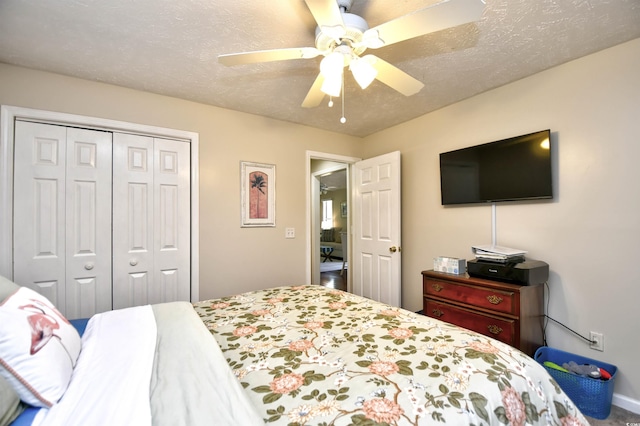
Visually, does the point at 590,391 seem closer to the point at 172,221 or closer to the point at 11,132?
the point at 172,221

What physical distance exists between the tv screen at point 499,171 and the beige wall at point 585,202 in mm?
118

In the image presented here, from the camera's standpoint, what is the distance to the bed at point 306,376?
0.78 meters

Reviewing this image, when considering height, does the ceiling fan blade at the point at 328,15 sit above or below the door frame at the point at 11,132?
above

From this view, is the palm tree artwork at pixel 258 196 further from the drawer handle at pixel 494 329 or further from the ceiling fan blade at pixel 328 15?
the drawer handle at pixel 494 329

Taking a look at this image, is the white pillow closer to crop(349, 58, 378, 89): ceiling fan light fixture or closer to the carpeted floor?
crop(349, 58, 378, 89): ceiling fan light fixture

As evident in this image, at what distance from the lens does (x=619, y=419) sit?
1728 mm

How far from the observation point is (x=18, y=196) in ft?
6.75

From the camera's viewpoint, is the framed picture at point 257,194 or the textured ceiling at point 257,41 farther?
the framed picture at point 257,194

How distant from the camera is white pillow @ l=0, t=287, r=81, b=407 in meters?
0.79

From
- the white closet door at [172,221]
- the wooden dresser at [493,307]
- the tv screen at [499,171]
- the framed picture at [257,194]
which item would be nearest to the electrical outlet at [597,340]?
the wooden dresser at [493,307]

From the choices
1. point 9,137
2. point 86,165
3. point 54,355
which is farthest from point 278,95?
point 54,355

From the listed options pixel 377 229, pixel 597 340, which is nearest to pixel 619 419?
pixel 597 340

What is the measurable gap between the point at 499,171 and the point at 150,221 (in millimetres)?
3068

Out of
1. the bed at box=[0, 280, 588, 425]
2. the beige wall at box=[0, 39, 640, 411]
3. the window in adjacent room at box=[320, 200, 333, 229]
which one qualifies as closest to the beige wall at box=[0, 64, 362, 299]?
the beige wall at box=[0, 39, 640, 411]
